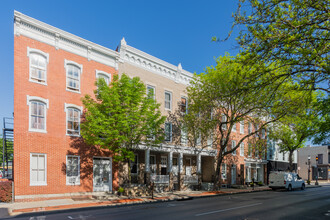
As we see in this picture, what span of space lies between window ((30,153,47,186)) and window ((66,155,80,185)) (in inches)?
62.3

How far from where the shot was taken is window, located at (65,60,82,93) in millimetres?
18906

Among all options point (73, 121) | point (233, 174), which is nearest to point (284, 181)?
point (233, 174)

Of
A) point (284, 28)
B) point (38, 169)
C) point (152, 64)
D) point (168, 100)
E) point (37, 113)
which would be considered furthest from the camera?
point (168, 100)

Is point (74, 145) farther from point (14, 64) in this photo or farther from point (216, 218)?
point (216, 218)

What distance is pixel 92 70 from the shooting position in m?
20.3

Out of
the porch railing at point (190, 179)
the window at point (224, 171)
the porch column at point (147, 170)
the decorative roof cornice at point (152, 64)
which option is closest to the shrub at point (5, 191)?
the porch column at point (147, 170)

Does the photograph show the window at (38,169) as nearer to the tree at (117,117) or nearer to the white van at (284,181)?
the tree at (117,117)

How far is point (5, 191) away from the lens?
1505 centimetres

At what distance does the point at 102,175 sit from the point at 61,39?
11.0 metres

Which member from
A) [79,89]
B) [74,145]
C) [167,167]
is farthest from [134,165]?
[79,89]

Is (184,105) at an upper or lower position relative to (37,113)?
upper

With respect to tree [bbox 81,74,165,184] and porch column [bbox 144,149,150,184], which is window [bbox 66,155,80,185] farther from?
porch column [bbox 144,149,150,184]

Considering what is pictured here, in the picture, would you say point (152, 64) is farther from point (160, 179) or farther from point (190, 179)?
point (190, 179)

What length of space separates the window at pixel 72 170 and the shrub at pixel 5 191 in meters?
3.63
